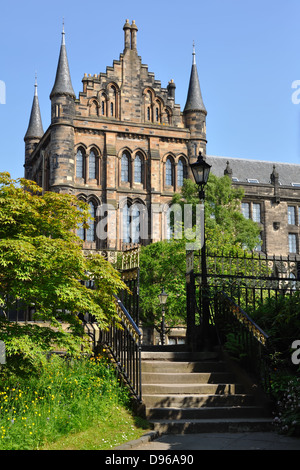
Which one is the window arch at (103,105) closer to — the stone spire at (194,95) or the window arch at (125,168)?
the window arch at (125,168)

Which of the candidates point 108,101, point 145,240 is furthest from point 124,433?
point 108,101

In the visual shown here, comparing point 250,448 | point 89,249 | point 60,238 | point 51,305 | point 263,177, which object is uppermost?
point 263,177

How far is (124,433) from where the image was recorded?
9000mm

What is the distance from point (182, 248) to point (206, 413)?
29.3m

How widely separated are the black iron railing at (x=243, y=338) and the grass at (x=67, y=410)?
8.07 ft

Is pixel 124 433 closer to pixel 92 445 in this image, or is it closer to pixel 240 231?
pixel 92 445

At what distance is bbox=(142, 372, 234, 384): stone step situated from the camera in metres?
11.3

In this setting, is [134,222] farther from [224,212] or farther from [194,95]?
[194,95]

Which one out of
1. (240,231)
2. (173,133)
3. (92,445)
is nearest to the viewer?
(92,445)

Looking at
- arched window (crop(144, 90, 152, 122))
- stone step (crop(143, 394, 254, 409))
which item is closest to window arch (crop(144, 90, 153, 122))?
arched window (crop(144, 90, 152, 122))

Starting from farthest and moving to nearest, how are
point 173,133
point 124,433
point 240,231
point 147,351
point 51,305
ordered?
point 173,133, point 240,231, point 147,351, point 51,305, point 124,433

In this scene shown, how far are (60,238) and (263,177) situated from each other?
5235 cm

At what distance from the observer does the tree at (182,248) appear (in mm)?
38125

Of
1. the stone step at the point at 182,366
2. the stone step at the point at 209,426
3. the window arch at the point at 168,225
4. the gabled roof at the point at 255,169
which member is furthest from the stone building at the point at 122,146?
the stone step at the point at 209,426
